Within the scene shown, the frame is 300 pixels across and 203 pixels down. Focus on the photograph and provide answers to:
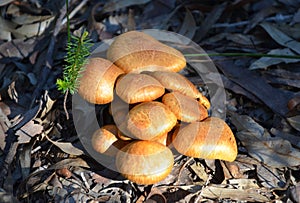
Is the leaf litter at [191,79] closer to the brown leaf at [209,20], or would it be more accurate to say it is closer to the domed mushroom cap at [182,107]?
the brown leaf at [209,20]

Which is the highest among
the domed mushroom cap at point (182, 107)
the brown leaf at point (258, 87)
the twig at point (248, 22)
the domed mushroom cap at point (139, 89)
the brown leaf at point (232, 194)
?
the domed mushroom cap at point (139, 89)

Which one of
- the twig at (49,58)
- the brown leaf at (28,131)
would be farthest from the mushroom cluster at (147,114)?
the twig at (49,58)

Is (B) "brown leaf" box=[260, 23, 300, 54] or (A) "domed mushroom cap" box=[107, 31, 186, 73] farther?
(B) "brown leaf" box=[260, 23, 300, 54]

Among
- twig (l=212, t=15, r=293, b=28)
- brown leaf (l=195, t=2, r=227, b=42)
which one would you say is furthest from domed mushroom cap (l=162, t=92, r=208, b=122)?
A: twig (l=212, t=15, r=293, b=28)

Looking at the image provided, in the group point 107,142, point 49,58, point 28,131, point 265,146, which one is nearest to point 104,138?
point 107,142

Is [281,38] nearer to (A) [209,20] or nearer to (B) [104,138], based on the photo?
(A) [209,20]

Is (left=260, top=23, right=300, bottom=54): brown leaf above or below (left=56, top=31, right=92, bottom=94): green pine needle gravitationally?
below

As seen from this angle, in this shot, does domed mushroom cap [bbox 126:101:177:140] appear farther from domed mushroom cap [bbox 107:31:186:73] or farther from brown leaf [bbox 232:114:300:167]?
brown leaf [bbox 232:114:300:167]
